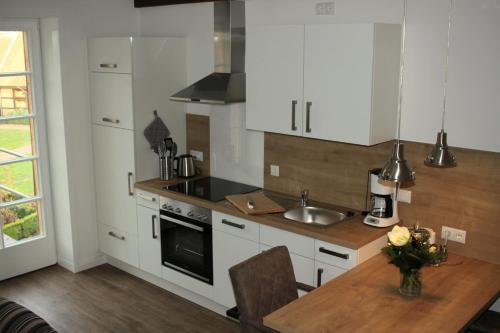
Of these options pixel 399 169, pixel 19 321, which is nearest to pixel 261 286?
pixel 399 169

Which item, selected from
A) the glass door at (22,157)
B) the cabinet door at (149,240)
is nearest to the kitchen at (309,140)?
the glass door at (22,157)

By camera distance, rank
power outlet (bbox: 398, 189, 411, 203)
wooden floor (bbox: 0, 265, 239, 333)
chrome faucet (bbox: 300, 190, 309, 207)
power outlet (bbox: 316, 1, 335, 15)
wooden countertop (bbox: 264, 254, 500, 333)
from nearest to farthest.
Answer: wooden countertop (bbox: 264, 254, 500, 333) < power outlet (bbox: 398, 189, 411, 203) < power outlet (bbox: 316, 1, 335, 15) < chrome faucet (bbox: 300, 190, 309, 207) < wooden floor (bbox: 0, 265, 239, 333)

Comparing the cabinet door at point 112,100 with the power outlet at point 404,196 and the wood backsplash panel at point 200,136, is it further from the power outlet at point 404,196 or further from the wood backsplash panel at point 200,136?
the power outlet at point 404,196

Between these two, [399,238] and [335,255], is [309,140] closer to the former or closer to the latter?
[335,255]

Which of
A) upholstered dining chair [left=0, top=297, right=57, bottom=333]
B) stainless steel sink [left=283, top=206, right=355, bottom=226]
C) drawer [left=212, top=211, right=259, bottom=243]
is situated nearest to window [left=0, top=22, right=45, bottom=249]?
drawer [left=212, top=211, right=259, bottom=243]

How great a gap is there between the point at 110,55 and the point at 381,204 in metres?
2.60

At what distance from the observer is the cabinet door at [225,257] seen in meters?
3.88

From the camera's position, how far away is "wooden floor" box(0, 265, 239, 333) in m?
4.09

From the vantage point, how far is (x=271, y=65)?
12.2 feet

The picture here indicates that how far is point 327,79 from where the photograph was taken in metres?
3.44

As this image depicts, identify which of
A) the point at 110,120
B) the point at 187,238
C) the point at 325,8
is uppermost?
the point at 325,8

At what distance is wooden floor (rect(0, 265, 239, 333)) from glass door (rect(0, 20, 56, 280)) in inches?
→ 10.1

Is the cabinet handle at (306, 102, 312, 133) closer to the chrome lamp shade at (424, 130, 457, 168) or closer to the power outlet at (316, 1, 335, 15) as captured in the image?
the power outlet at (316, 1, 335, 15)

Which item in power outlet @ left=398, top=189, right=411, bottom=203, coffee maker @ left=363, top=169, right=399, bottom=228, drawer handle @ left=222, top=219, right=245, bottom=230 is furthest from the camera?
drawer handle @ left=222, top=219, right=245, bottom=230
